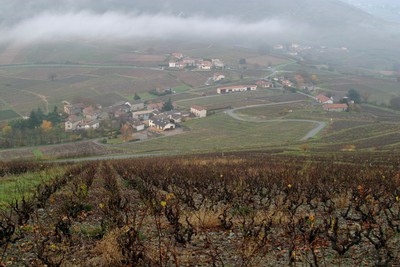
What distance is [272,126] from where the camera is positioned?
7344cm

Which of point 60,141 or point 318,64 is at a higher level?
point 318,64

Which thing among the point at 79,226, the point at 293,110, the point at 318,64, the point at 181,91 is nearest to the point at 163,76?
the point at 181,91

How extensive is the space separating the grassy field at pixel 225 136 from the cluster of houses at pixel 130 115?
16.5ft

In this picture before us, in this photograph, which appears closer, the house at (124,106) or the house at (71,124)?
the house at (71,124)

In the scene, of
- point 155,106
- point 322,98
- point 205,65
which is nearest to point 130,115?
point 155,106

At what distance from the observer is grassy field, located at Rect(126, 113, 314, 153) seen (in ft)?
197

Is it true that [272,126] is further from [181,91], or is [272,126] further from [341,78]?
[341,78]

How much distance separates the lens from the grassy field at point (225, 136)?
59906mm

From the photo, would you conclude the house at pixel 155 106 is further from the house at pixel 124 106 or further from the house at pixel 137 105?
the house at pixel 124 106

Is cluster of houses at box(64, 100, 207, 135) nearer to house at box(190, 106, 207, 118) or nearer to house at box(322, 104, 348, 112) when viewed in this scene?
house at box(190, 106, 207, 118)

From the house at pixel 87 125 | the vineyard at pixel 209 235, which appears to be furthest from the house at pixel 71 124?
the vineyard at pixel 209 235

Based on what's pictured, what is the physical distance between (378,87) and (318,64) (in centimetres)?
5221

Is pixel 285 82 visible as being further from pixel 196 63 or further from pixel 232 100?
pixel 196 63

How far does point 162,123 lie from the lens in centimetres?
7838
